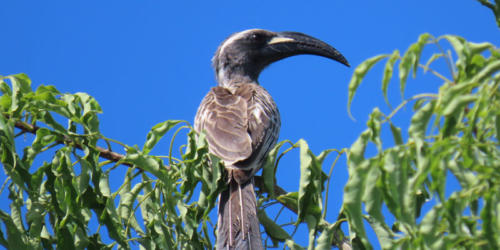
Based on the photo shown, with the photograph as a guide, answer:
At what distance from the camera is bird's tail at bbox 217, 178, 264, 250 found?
169 inches

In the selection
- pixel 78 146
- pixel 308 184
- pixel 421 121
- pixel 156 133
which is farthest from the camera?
pixel 78 146

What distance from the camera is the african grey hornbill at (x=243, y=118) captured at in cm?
444

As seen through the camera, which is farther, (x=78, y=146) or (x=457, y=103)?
(x=78, y=146)

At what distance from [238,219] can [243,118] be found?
46.6 inches

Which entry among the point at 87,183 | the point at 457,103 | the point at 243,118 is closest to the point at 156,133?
the point at 87,183

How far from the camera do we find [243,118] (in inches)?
214

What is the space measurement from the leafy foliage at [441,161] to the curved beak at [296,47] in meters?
Result: 5.02

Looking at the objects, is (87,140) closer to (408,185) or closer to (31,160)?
(31,160)

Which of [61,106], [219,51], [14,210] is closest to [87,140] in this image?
[61,106]

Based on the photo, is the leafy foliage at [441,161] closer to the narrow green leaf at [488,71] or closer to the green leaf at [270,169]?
the narrow green leaf at [488,71]

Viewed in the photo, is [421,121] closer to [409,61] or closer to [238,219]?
[409,61]

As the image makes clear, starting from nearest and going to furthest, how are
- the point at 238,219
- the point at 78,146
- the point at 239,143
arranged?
the point at 78,146
the point at 238,219
the point at 239,143

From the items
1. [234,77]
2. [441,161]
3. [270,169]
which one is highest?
[234,77]

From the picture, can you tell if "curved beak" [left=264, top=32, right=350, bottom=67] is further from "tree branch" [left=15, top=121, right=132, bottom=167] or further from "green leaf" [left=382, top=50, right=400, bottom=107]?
"green leaf" [left=382, top=50, right=400, bottom=107]
